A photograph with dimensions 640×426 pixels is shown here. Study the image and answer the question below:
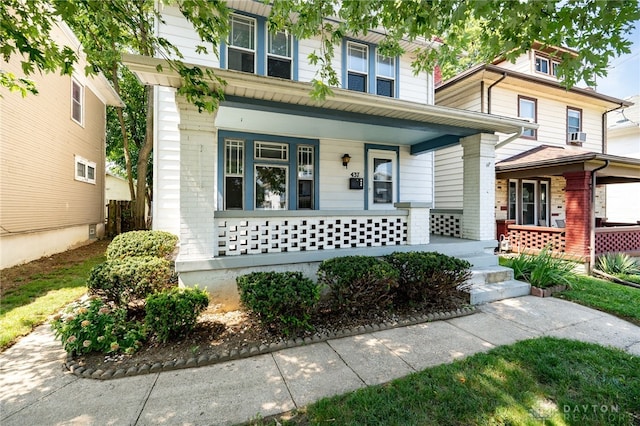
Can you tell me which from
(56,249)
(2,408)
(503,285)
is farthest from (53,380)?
(56,249)

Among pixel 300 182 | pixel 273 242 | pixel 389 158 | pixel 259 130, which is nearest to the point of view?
pixel 273 242

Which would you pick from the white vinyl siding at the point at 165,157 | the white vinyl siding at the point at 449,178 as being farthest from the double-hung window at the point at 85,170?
the white vinyl siding at the point at 449,178

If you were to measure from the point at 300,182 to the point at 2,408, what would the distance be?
608 centimetres

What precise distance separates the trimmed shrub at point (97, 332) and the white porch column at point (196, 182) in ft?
3.69

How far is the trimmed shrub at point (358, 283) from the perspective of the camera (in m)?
4.00

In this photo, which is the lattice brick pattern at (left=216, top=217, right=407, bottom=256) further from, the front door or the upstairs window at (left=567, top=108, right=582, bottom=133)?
the upstairs window at (left=567, top=108, right=582, bottom=133)

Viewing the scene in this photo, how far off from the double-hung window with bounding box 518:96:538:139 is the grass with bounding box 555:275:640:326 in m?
6.28

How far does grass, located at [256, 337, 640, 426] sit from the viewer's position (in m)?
2.26

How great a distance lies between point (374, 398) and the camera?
8.05 feet

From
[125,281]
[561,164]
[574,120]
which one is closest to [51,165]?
[125,281]

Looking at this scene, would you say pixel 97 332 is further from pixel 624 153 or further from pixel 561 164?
pixel 624 153

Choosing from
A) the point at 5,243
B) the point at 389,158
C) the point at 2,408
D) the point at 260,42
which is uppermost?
the point at 260,42

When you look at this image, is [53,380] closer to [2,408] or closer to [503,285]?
[2,408]

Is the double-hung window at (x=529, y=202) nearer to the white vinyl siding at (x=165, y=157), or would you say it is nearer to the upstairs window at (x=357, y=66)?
the upstairs window at (x=357, y=66)
